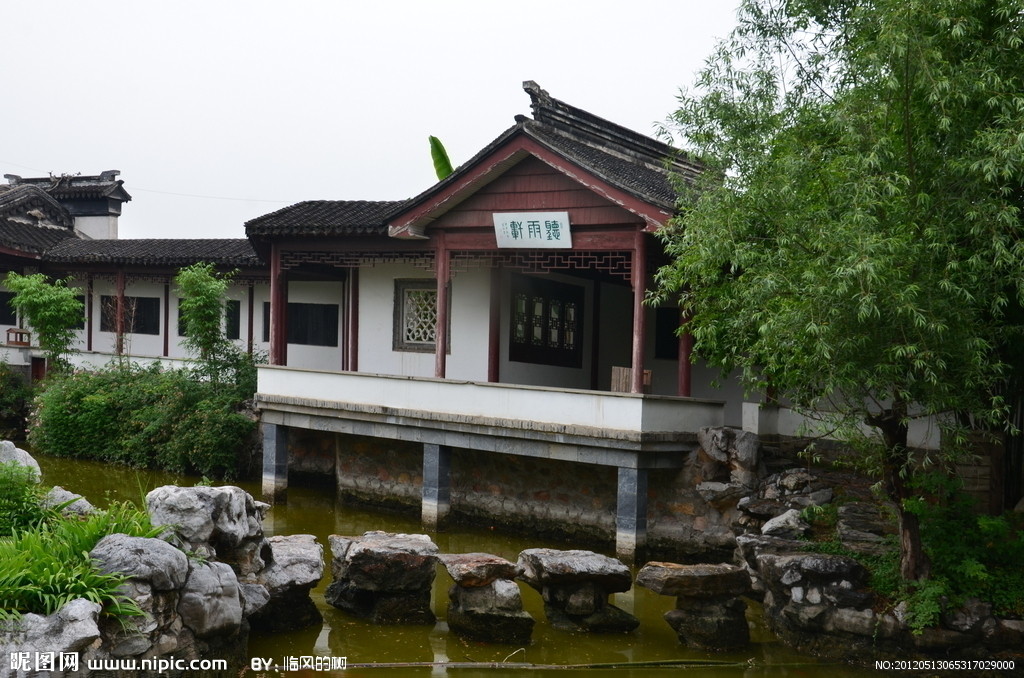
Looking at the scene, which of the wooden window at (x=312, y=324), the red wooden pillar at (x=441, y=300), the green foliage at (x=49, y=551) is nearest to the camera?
the green foliage at (x=49, y=551)

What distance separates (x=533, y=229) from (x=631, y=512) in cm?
410

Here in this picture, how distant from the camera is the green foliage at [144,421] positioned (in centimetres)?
1806

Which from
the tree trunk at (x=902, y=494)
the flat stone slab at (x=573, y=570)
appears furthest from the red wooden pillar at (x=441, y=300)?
the tree trunk at (x=902, y=494)

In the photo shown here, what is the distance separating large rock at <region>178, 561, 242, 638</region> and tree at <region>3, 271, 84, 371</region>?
16.0m

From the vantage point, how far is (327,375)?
51.4ft

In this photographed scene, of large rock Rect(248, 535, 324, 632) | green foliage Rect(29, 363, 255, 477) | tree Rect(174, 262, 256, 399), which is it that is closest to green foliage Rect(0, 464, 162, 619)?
large rock Rect(248, 535, 324, 632)

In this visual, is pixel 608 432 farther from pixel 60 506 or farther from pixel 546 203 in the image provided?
pixel 60 506

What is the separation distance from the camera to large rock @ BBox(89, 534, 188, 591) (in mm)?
7293

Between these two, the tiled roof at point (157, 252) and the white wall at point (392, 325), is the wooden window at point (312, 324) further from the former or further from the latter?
the white wall at point (392, 325)

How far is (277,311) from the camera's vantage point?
1752 centimetres

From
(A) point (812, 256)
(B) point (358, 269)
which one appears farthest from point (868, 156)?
(B) point (358, 269)

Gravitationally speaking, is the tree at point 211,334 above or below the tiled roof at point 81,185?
below

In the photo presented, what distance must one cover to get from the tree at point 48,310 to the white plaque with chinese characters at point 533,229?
1262 centimetres

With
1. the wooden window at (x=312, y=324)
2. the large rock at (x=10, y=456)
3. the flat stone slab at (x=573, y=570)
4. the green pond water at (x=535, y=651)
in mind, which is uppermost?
the wooden window at (x=312, y=324)
